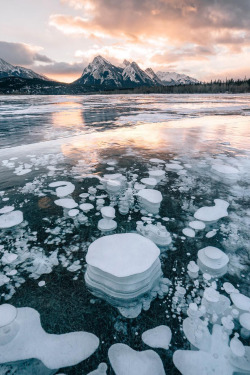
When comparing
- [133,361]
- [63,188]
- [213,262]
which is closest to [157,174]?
[63,188]

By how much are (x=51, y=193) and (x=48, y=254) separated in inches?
54.5

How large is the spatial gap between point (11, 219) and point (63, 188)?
1011 millimetres

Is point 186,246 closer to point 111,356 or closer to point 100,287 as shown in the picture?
point 100,287

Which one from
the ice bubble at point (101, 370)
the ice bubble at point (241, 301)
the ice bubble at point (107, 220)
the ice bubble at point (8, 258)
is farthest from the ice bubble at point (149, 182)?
the ice bubble at point (101, 370)

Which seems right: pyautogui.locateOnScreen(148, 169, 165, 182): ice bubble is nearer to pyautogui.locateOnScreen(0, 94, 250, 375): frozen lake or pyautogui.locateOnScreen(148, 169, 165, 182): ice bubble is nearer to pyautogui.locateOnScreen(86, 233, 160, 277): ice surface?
pyautogui.locateOnScreen(0, 94, 250, 375): frozen lake

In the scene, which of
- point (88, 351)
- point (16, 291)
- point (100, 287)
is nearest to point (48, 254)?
point (16, 291)

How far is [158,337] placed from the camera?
4.31ft

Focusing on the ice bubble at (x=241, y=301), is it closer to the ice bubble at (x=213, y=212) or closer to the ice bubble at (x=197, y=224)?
the ice bubble at (x=197, y=224)

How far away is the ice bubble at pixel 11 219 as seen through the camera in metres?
2.32

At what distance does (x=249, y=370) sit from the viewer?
Result: 1159 millimetres

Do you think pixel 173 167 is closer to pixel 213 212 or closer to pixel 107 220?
pixel 213 212

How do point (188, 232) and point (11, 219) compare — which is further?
point (11, 219)

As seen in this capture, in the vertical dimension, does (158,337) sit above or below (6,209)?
below

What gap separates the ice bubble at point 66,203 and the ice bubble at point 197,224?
152cm
